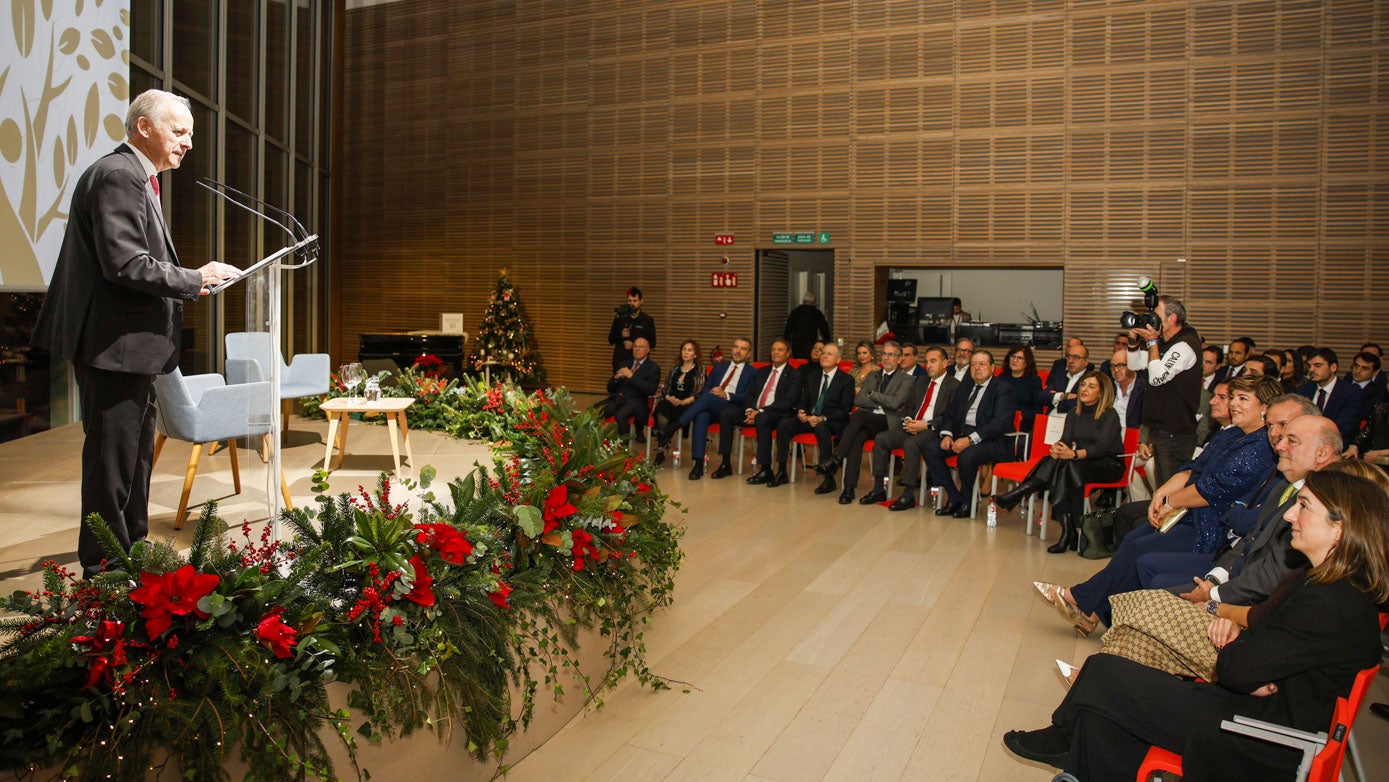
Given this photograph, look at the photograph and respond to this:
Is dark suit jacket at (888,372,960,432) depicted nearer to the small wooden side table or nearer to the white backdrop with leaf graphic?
the small wooden side table

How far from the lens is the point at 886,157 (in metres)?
12.5

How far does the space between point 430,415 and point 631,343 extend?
4453 millimetres

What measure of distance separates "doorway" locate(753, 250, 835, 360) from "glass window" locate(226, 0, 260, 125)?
663cm

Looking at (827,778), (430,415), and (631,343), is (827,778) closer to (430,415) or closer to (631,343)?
(430,415)

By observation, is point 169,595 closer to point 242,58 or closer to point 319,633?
Answer: point 319,633

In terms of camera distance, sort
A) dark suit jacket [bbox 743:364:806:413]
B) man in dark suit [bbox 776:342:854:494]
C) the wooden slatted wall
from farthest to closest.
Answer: the wooden slatted wall
dark suit jacket [bbox 743:364:806:413]
man in dark suit [bbox 776:342:854:494]

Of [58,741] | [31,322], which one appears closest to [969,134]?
[31,322]

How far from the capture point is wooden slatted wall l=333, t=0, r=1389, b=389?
1073cm

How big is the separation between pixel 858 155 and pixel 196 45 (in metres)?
7.59

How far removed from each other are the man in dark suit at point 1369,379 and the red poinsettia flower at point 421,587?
8633mm

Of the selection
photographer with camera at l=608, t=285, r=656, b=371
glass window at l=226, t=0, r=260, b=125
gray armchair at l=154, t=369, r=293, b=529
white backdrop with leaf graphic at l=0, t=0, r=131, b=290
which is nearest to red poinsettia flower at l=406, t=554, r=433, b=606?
gray armchair at l=154, t=369, r=293, b=529

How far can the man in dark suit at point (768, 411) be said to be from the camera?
885 centimetres

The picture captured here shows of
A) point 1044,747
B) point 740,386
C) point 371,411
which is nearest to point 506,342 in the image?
point 740,386

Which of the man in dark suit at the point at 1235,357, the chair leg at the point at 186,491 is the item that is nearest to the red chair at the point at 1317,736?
the chair leg at the point at 186,491
